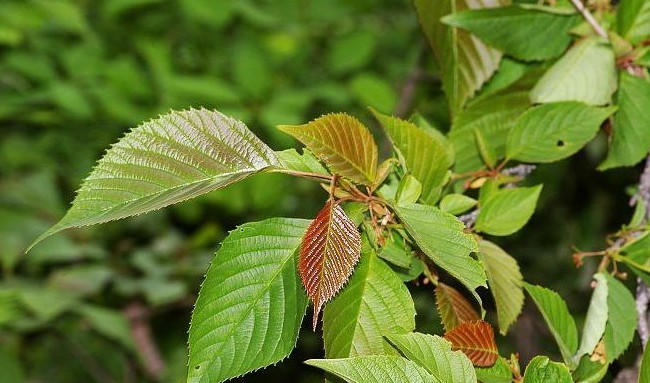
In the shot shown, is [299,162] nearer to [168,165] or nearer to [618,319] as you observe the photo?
[168,165]

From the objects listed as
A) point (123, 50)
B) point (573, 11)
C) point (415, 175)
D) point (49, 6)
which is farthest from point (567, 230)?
point (415, 175)

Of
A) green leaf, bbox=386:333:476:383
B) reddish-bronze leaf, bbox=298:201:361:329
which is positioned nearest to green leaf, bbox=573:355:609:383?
green leaf, bbox=386:333:476:383

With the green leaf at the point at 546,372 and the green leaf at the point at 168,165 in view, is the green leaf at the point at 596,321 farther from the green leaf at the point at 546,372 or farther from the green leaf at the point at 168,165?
the green leaf at the point at 168,165

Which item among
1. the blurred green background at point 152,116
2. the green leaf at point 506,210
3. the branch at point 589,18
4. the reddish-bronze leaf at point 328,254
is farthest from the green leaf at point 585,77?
the blurred green background at point 152,116

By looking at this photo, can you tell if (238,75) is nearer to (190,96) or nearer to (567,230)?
(190,96)

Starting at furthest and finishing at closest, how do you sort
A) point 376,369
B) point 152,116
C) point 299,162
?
point 152,116 < point 299,162 < point 376,369

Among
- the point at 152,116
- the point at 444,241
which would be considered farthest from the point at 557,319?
the point at 152,116
